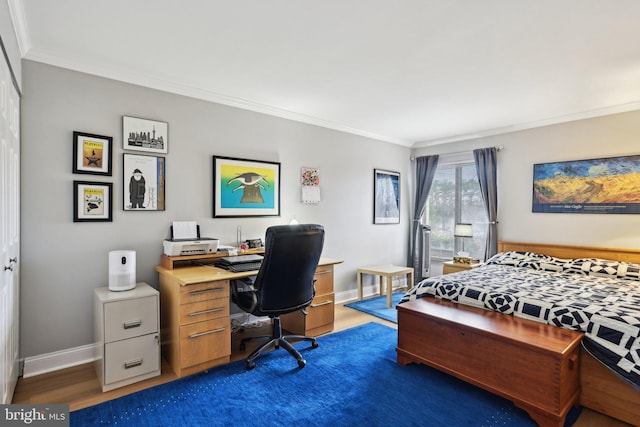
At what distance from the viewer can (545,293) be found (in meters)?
2.71

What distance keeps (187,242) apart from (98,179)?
2.86 feet

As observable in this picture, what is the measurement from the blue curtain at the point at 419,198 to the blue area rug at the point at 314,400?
2.88 metres

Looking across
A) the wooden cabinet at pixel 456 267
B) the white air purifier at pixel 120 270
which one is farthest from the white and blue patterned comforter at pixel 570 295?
the white air purifier at pixel 120 270

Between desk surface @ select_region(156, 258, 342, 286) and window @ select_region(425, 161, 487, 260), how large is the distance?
358cm

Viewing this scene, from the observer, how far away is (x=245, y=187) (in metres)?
3.68

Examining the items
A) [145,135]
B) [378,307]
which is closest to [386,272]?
[378,307]

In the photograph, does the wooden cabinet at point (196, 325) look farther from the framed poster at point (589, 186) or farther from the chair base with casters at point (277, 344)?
the framed poster at point (589, 186)

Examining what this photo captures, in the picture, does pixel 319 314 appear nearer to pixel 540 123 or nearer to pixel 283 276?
pixel 283 276

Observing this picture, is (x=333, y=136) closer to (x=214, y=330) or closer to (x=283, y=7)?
(x=283, y=7)

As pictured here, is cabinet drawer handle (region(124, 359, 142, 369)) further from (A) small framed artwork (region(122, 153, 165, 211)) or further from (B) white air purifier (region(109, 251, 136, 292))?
(A) small framed artwork (region(122, 153, 165, 211))

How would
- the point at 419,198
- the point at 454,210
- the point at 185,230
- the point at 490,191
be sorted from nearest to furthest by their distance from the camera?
the point at 185,230 → the point at 490,191 → the point at 454,210 → the point at 419,198

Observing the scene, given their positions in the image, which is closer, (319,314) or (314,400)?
(314,400)

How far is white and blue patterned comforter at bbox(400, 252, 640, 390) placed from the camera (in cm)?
203

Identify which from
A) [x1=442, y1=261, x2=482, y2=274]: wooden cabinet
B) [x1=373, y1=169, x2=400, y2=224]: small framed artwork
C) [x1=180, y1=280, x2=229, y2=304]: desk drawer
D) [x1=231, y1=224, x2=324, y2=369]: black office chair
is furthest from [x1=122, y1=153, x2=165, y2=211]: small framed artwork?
[x1=442, y1=261, x2=482, y2=274]: wooden cabinet
